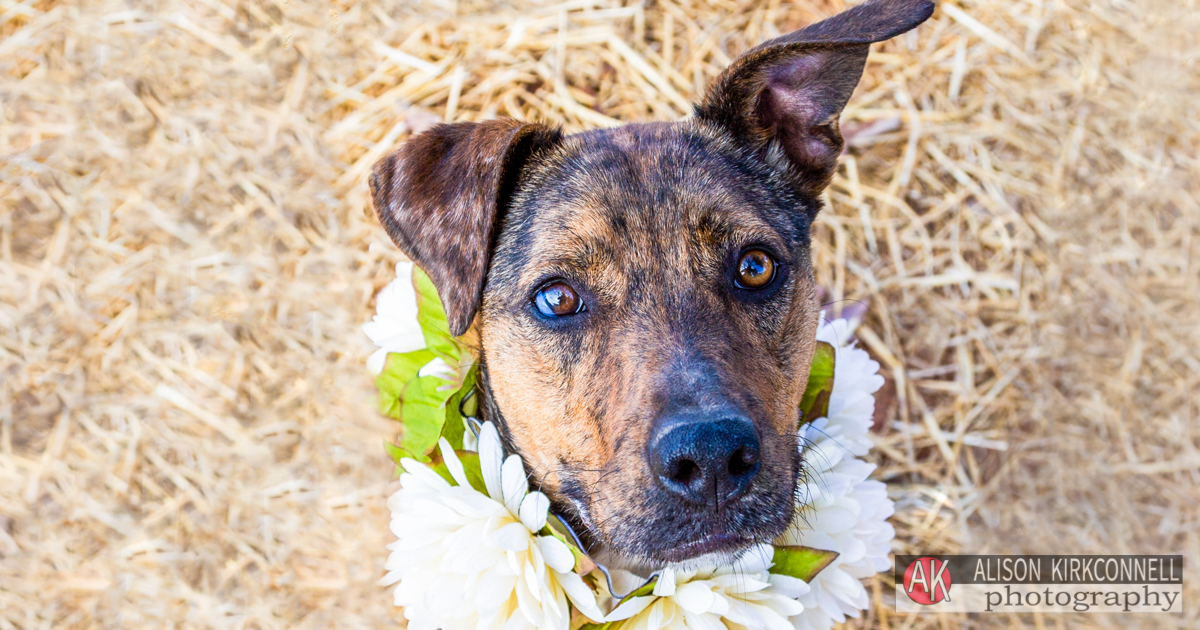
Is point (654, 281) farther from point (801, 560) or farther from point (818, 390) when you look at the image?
point (801, 560)

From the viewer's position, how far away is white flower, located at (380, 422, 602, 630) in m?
3.09

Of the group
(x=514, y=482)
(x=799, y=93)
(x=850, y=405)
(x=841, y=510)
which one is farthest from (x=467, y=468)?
(x=799, y=93)

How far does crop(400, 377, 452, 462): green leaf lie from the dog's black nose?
3.67ft

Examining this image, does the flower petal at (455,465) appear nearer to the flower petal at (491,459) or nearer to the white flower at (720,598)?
the flower petal at (491,459)

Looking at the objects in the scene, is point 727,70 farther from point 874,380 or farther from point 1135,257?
point 1135,257

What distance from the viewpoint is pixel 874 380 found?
154 inches

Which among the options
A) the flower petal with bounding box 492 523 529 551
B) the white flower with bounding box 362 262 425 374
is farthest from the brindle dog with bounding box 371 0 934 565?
the white flower with bounding box 362 262 425 374

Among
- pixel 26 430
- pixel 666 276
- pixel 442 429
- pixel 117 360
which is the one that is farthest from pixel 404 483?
pixel 26 430

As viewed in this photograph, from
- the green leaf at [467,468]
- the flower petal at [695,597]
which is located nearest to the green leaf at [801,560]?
the flower petal at [695,597]

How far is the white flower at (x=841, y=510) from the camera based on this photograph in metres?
3.48

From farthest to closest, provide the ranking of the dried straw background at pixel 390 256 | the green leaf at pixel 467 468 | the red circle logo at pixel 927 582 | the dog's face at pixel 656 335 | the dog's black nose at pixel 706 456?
the dried straw background at pixel 390 256
the red circle logo at pixel 927 582
the green leaf at pixel 467 468
the dog's face at pixel 656 335
the dog's black nose at pixel 706 456

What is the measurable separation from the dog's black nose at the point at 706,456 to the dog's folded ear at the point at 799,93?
1407mm

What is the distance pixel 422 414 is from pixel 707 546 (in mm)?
1388

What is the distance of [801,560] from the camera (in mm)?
3342
